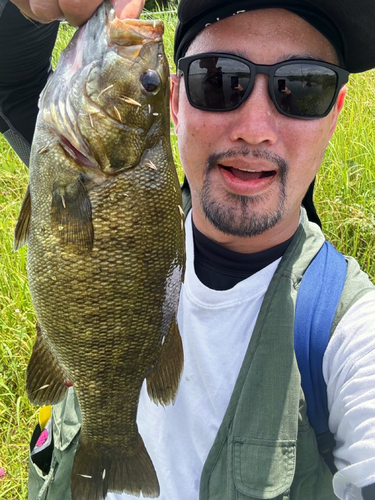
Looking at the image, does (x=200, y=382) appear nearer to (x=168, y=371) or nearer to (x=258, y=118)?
(x=168, y=371)

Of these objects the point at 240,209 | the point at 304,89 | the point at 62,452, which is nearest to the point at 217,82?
the point at 304,89

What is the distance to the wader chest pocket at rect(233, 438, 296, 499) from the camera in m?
1.45

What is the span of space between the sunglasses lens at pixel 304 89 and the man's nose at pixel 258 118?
4 centimetres

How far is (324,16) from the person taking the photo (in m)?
1.65

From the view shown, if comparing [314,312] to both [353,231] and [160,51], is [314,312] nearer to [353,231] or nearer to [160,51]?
[160,51]

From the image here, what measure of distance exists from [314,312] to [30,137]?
1496 millimetres

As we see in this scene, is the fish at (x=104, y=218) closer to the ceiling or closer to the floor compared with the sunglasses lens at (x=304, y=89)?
closer to the floor

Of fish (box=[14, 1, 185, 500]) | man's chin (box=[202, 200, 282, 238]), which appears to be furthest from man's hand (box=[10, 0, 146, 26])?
man's chin (box=[202, 200, 282, 238])

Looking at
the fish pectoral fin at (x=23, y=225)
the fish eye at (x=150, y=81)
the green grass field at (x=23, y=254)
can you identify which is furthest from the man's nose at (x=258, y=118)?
the green grass field at (x=23, y=254)

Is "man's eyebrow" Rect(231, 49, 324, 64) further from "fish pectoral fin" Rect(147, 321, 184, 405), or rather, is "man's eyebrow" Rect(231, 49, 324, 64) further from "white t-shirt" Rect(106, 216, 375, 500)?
"fish pectoral fin" Rect(147, 321, 184, 405)

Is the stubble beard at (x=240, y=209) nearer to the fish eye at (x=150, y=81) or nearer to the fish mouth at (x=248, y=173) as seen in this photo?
the fish mouth at (x=248, y=173)

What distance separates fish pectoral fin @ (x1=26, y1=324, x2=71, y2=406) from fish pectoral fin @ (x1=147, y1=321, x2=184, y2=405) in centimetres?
26

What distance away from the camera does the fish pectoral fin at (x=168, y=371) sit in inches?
53.1

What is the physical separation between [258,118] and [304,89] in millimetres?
182
